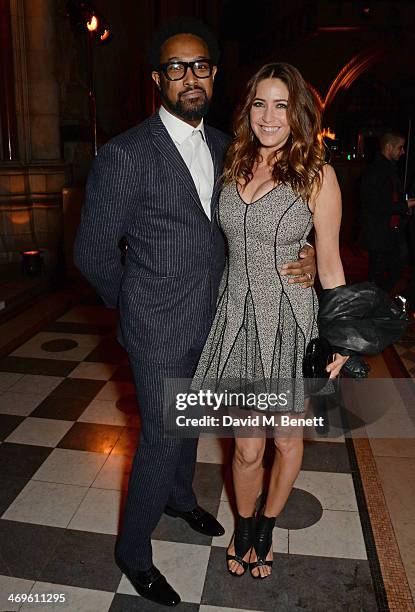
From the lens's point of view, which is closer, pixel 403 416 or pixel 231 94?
pixel 403 416

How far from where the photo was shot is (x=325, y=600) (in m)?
2.10

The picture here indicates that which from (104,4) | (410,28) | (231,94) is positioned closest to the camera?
(104,4)

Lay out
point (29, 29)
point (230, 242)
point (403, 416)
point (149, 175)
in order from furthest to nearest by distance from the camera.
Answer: point (29, 29) → point (403, 416) → point (230, 242) → point (149, 175)

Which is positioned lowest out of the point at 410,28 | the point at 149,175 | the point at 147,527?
the point at 147,527

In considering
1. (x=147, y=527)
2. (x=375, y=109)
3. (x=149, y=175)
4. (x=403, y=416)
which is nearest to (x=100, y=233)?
(x=149, y=175)

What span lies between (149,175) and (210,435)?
190 centimetres

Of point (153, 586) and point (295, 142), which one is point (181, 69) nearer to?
point (295, 142)

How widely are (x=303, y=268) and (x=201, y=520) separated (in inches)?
48.6

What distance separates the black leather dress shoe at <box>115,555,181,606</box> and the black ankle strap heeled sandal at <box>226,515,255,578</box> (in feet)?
0.86

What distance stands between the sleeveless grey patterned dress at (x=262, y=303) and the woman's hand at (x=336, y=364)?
0.10 m

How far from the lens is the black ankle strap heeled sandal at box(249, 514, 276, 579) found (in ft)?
7.30

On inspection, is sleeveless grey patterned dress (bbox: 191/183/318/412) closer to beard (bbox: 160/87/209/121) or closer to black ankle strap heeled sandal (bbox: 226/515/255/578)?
beard (bbox: 160/87/209/121)

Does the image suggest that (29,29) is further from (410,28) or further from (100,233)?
(410,28)

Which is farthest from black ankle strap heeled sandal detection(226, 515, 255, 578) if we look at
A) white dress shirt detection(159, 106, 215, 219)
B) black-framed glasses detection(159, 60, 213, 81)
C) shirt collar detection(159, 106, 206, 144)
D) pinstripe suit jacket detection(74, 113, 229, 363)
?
black-framed glasses detection(159, 60, 213, 81)
